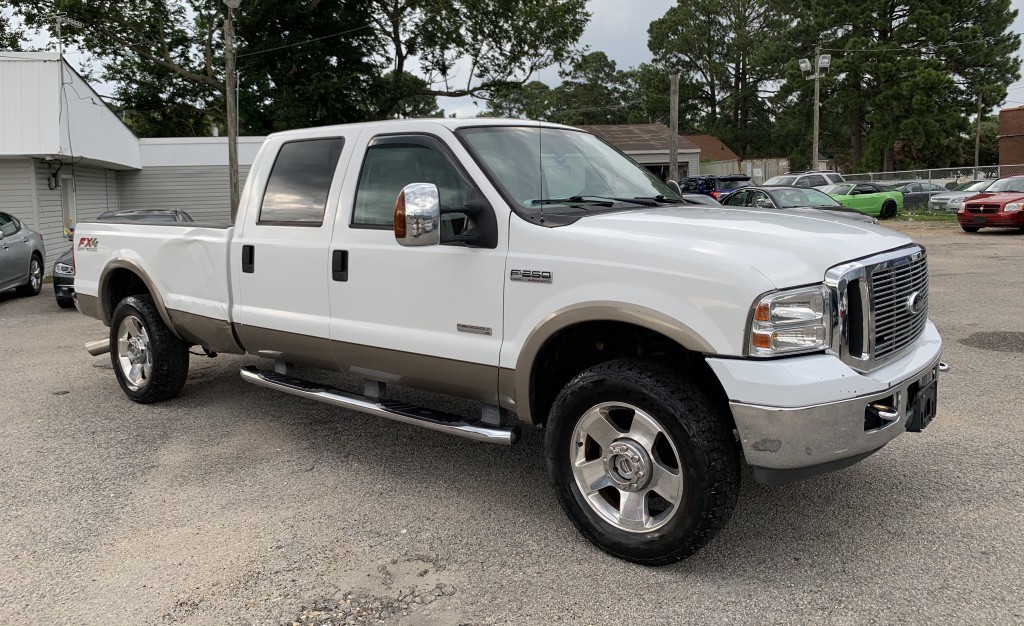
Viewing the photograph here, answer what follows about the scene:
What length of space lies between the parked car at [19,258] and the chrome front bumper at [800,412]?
13080 mm

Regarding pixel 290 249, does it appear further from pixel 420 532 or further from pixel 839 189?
pixel 839 189

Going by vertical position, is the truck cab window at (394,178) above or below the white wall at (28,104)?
below

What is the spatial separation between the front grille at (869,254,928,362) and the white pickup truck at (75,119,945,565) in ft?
0.05

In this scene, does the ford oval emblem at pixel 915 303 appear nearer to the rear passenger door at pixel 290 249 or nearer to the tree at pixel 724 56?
the rear passenger door at pixel 290 249

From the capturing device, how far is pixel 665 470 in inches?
135

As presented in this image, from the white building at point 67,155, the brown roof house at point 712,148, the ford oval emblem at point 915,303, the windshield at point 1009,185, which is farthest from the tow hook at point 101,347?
the brown roof house at point 712,148

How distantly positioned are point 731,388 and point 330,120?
28695mm

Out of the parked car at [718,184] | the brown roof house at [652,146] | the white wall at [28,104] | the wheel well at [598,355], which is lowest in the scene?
the wheel well at [598,355]

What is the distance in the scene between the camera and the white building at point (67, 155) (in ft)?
58.9

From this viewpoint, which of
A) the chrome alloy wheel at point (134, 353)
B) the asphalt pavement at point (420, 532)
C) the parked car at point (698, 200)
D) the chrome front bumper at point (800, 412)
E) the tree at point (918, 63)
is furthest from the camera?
the tree at point (918, 63)

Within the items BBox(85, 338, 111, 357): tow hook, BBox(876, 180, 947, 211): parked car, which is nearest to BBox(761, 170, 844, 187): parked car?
BBox(876, 180, 947, 211): parked car

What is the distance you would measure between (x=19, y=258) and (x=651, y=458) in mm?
13214

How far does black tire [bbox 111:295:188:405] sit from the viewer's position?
595 cm

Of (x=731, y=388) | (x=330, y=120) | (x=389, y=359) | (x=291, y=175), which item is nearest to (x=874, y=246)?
(x=731, y=388)
